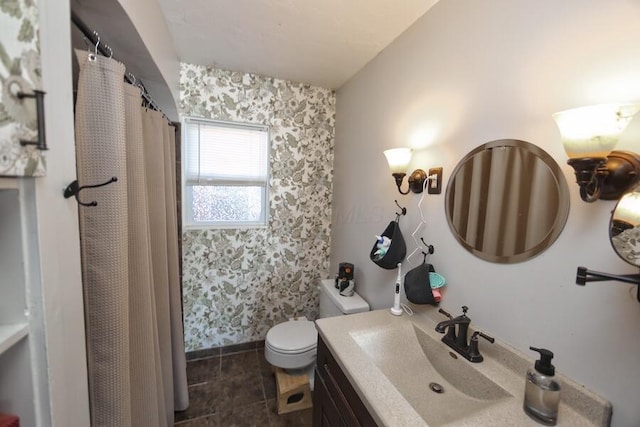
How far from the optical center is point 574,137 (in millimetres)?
662

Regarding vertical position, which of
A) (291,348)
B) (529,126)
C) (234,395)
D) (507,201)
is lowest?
(234,395)

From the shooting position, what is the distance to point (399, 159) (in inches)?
53.1

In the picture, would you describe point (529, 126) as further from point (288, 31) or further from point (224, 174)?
point (224, 174)

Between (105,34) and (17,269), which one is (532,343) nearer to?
(17,269)

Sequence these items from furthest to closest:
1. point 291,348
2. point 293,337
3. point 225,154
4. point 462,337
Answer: point 225,154
point 293,337
point 291,348
point 462,337

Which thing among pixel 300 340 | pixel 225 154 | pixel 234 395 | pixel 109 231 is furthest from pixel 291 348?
pixel 225 154

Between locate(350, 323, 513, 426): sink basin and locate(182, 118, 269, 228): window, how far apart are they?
1.44m

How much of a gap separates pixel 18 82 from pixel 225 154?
67.4 inches

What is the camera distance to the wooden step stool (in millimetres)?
1658

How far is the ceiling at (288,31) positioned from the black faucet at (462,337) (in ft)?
4.80

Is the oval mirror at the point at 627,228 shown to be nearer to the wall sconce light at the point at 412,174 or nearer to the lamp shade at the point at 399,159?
the wall sconce light at the point at 412,174

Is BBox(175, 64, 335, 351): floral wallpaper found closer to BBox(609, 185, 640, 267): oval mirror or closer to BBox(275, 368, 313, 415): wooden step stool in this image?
Answer: BBox(275, 368, 313, 415): wooden step stool

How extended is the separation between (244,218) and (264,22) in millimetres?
1406

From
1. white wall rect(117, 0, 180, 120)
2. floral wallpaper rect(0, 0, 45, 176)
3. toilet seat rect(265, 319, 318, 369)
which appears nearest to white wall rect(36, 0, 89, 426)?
floral wallpaper rect(0, 0, 45, 176)
